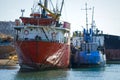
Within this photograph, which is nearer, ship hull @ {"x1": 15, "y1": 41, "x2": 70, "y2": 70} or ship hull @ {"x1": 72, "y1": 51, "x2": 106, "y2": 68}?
ship hull @ {"x1": 15, "y1": 41, "x2": 70, "y2": 70}

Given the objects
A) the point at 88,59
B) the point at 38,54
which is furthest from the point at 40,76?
the point at 88,59

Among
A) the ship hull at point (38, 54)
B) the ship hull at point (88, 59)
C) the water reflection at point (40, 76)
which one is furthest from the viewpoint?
the ship hull at point (88, 59)

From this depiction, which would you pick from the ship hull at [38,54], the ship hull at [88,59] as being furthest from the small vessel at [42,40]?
the ship hull at [88,59]

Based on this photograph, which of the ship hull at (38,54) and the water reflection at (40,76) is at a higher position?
the ship hull at (38,54)

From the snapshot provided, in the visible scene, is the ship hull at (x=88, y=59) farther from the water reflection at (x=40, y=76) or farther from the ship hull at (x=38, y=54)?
the water reflection at (x=40, y=76)

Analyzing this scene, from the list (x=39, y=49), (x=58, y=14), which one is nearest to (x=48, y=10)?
(x=58, y=14)

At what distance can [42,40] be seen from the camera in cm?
5434

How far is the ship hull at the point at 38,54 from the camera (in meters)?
52.7

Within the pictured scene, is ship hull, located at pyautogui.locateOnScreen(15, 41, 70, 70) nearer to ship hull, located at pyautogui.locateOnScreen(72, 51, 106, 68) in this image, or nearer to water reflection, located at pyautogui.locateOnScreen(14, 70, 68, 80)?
water reflection, located at pyautogui.locateOnScreen(14, 70, 68, 80)

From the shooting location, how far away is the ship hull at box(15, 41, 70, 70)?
52688 millimetres

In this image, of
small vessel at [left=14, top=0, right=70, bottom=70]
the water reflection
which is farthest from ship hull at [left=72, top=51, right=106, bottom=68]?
the water reflection

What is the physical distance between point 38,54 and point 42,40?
7.83ft

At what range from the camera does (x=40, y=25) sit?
56438 mm

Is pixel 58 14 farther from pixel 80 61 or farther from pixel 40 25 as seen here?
pixel 80 61
